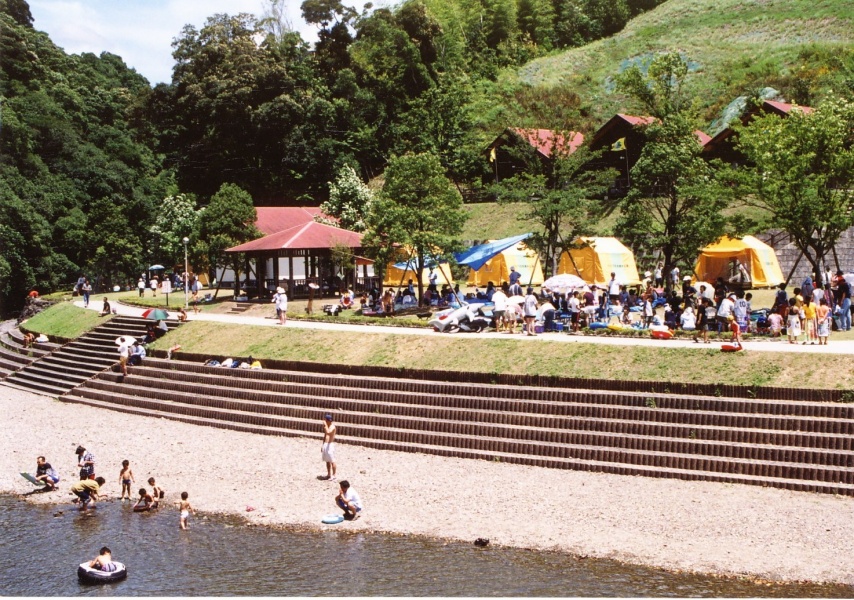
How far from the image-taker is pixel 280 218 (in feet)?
168

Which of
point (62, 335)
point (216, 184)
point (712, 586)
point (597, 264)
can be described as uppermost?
point (216, 184)

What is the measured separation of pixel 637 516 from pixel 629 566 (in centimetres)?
216

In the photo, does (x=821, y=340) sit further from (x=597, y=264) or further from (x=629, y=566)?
(x=597, y=264)

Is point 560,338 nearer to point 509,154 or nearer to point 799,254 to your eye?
point 799,254

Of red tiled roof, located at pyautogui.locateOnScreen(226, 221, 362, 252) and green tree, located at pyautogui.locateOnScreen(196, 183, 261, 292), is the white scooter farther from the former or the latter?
green tree, located at pyautogui.locateOnScreen(196, 183, 261, 292)

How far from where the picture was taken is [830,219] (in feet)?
84.1

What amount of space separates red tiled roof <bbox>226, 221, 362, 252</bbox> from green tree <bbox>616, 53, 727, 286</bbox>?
39.5 ft

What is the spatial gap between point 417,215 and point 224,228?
532 inches

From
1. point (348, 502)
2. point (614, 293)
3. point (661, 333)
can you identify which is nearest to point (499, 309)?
point (614, 293)

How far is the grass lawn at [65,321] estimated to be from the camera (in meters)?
36.0

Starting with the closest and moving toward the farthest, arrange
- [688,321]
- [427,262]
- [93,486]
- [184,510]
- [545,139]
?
[184,510], [93,486], [688,321], [427,262], [545,139]

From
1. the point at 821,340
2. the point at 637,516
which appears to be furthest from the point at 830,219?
the point at 637,516

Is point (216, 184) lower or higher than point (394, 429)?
higher

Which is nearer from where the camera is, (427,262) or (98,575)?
(98,575)
